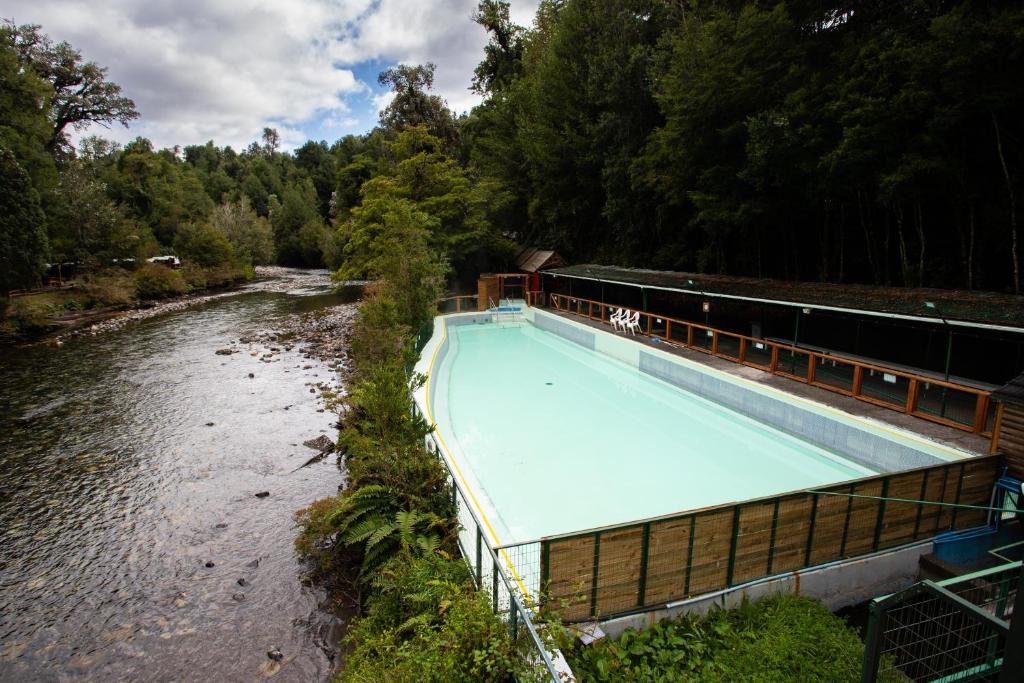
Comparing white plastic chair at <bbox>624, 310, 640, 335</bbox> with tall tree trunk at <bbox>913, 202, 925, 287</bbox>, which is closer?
tall tree trunk at <bbox>913, 202, 925, 287</bbox>

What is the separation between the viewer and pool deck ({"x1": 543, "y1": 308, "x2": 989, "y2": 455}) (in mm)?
8516

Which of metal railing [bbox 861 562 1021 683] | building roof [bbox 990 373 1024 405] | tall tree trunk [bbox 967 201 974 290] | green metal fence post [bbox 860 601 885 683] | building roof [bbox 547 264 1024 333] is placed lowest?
metal railing [bbox 861 562 1021 683]

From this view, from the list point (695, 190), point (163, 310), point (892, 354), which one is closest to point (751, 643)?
point (892, 354)

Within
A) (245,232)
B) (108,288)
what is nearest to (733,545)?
(108,288)

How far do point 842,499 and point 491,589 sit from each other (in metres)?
4.32

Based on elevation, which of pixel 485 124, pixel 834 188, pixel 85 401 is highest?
pixel 485 124

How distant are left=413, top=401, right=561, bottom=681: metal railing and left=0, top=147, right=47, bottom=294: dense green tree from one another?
86.7ft

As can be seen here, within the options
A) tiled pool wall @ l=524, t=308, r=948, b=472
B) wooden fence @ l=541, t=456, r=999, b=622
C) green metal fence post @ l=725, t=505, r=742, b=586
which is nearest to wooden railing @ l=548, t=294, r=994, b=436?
tiled pool wall @ l=524, t=308, r=948, b=472

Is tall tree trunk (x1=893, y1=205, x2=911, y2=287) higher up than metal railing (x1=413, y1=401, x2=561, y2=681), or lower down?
higher up

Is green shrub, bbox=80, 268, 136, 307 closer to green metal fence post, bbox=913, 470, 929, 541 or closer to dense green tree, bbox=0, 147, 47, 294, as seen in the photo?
dense green tree, bbox=0, 147, 47, 294

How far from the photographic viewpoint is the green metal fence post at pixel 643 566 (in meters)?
5.31

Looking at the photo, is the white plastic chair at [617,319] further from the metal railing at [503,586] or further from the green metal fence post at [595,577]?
the green metal fence post at [595,577]

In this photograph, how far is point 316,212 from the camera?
2714 inches

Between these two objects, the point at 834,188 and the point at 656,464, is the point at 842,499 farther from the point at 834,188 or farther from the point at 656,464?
the point at 834,188
